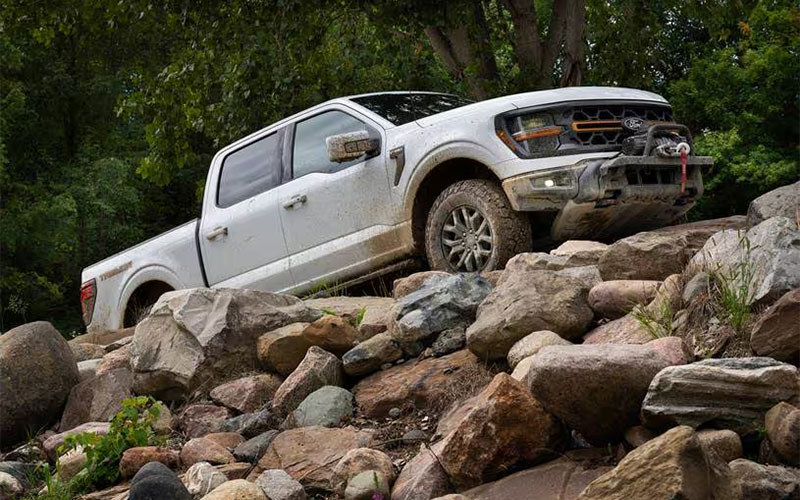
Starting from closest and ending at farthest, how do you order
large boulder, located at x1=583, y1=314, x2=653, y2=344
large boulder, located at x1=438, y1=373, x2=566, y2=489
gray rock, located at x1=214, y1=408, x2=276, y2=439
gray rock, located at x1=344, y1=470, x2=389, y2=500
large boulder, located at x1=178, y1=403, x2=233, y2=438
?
large boulder, located at x1=438, y1=373, x2=566, y2=489
gray rock, located at x1=344, y1=470, x2=389, y2=500
large boulder, located at x1=583, y1=314, x2=653, y2=344
gray rock, located at x1=214, y1=408, x2=276, y2=439
large boulder, located at x1=178, y1=403, x2=233, y2=438

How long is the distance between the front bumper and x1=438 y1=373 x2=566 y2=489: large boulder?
3.15 metres

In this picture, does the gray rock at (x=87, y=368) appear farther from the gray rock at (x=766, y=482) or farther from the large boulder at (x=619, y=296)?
the gray rock at (x=766, y=482)

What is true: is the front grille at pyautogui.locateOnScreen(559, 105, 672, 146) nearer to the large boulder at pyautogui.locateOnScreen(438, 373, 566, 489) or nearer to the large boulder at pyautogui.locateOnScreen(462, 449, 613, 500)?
the large boulder at pyautogui.locateOnScreen(438, 373, 566, 489)

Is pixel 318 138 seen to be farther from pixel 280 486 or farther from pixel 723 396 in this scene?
pixel 723 396

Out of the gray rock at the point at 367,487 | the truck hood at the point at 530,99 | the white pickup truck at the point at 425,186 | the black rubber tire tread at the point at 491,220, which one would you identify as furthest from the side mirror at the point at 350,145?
the gray rock at the point at 367,487

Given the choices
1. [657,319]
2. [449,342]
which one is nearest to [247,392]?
[449,342]

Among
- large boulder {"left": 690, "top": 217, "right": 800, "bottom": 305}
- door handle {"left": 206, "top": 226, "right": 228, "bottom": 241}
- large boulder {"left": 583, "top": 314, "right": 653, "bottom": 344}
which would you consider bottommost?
large boulder {"left": 583, "top": 314, "right": 653, "bottom": 344}

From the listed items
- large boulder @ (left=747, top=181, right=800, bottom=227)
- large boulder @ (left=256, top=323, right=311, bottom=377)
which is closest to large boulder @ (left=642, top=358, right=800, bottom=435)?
large boulder @ (left=747, top=181, right=800, bottom=227)

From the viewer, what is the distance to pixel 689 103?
25.6 m

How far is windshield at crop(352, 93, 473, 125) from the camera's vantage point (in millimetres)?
9148

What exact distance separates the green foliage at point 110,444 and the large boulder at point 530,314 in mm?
1911

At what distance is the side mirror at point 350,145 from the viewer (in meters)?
8.57

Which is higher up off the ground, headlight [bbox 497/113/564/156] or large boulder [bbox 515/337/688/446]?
headlight [bbox 497/113/564/156]

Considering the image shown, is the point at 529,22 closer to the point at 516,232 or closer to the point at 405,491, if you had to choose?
the point at 516,232
